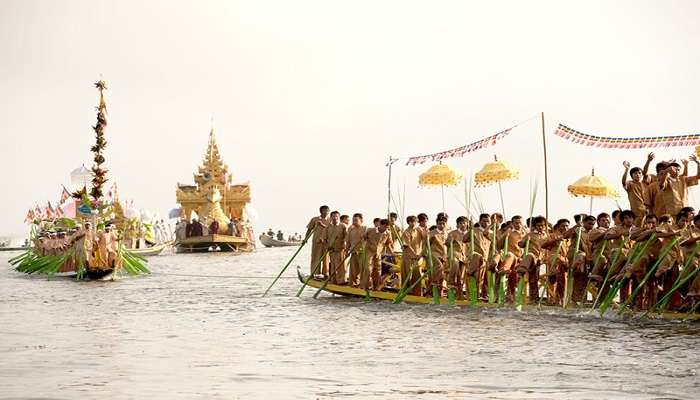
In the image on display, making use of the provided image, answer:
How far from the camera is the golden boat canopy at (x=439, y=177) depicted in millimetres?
32031

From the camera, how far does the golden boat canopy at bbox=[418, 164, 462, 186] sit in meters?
32.0

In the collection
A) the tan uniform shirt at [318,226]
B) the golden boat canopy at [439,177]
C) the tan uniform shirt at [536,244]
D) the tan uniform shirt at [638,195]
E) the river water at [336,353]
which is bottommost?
the river water at [336,353]

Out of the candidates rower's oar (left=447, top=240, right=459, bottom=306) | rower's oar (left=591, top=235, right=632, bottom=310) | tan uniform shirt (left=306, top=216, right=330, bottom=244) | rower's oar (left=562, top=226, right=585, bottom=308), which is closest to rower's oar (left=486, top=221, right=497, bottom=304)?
rower's oar (left=447, top=240, right=459, bottom=306)

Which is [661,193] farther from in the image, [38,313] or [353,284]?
[38,313]

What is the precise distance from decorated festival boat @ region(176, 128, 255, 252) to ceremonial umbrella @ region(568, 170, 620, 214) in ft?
158

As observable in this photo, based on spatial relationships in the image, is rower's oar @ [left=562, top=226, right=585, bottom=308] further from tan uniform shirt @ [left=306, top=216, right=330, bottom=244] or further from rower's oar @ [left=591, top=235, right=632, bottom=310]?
tan uniform shirt @ [left=306, top=216, right=330, bottom=244]

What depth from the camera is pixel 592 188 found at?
30125mm

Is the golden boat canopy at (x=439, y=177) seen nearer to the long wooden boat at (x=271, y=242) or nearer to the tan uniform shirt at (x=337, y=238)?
the tan uniform shirt at (x=337, y=238)

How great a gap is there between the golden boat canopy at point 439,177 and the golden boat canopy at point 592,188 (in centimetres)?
390

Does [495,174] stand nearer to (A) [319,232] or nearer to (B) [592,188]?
(B) [592,188]

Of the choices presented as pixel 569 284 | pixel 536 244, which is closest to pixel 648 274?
pixel 569 284

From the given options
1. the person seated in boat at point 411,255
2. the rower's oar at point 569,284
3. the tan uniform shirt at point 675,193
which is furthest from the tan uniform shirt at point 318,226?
the tan uniform shirt at point 675,193

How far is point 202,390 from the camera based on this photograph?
33.0 feet

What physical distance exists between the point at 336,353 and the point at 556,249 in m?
6.11
